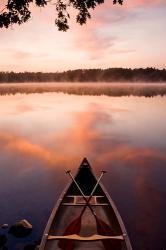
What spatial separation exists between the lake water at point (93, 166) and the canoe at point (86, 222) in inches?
67.4

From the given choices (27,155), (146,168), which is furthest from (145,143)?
(27,155)

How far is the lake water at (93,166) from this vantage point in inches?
520

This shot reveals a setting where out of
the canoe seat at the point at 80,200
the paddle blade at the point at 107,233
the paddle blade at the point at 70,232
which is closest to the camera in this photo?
the paddle blade at the point at 107,233

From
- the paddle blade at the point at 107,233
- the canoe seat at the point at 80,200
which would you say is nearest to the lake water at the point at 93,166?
the canoe seat at the point at 80,200

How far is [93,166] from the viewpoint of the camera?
71.1 ft

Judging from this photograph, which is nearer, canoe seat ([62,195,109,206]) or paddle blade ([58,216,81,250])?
paddle blade ([58,216,81,250])

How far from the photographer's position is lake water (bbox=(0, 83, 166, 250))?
13195 mm

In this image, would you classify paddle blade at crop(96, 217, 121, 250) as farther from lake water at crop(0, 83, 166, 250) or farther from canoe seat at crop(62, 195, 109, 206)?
lake water at crop(0, 83, 166, 250)

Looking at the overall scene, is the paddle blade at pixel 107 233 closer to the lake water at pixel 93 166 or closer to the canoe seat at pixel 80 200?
the canoe seat at pixel 80 200

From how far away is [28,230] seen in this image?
39.5 feet

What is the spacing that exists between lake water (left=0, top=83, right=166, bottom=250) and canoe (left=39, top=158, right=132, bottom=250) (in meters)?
1.71

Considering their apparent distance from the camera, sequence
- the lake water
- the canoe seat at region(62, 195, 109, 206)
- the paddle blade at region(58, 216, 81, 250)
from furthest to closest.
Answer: the lake water → the canoe seat at region(62, 195, 109, 206) → the paddle blade at region(58, 216, 81, 250)

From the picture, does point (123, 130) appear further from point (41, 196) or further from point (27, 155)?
point (41, 196)

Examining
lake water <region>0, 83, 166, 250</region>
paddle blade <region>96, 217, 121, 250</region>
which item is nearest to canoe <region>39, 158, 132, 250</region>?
paddle blade <region>96, 217, 121, 250</region>
